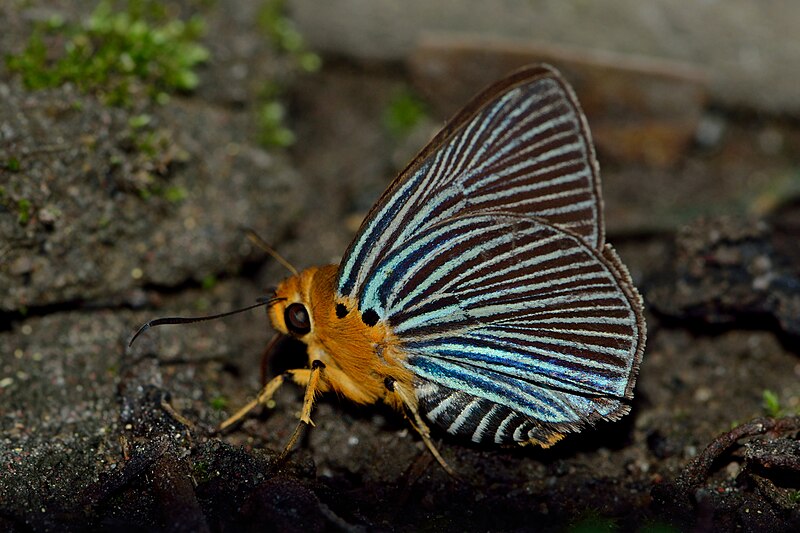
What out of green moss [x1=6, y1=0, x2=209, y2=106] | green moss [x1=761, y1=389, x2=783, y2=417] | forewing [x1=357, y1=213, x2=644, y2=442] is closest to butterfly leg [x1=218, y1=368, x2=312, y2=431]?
forewing [x1=357, y1=213, x2=644, y2=442]

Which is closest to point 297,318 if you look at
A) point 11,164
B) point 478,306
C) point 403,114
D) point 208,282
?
point 478,306

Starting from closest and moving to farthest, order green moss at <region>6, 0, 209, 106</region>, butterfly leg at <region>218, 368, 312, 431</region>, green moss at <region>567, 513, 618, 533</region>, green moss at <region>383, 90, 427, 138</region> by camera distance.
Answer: green moss at <region>567, 513, 618, 533</region> → butterfly leg at <region>218, 368, 312, 431</region> → green moss at <region>6, 0, 209, 106</region> → green moss at <region>383, 90, 427, 138</region>

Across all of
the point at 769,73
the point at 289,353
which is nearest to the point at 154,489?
the point at 289,353

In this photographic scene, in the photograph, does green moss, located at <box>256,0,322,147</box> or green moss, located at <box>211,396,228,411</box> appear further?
green moss, located at <box>256,0,322,147</box>

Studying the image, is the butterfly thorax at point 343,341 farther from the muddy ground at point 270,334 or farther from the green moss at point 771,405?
the green moss at point 771,405

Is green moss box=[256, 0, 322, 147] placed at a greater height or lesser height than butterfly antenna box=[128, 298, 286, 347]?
greater

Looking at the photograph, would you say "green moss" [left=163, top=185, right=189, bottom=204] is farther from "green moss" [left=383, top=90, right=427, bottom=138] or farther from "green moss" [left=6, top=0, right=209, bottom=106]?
"green moss" [left=383, top=90, right=427, bottom=138]

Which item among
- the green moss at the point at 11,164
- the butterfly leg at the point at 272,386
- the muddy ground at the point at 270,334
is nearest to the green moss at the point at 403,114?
the muddy ground at the point at 270,334

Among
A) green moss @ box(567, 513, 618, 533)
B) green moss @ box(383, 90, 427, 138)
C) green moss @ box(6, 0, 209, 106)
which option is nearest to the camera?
green moss @ box(567, 513, 618, 533)
